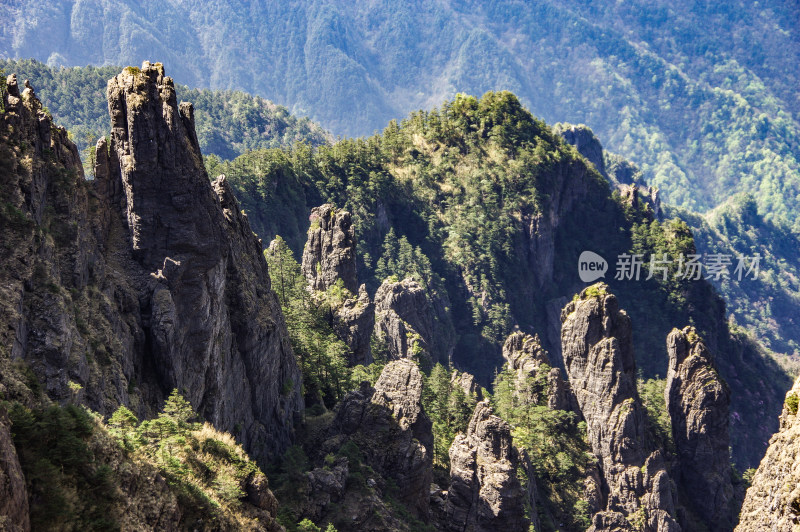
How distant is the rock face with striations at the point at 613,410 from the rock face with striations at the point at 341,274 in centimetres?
2239

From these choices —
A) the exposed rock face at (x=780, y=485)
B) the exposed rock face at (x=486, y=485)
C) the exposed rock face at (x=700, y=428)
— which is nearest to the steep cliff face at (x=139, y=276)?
the exposed rock face at (x=486, y=485)

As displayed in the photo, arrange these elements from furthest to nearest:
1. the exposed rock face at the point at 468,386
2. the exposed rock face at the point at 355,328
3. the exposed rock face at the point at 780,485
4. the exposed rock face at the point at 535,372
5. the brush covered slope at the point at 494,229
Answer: the brush covered slope at the point at 494,229
the exposed rock face at the point at 468,386
the exposed rock face at the point at 535,372
the exposed rock face at the point at 355,328
the exposed rock face at the point at 780,485

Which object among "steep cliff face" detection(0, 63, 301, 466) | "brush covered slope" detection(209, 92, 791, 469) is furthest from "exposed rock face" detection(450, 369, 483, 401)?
"brush covered slope" detection(209, 92, 791, 469)

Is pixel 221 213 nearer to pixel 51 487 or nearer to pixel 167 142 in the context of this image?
pixel 167 142

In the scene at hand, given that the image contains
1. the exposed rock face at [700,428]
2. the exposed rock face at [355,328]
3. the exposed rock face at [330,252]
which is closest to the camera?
the exposed rock face at [355,328]

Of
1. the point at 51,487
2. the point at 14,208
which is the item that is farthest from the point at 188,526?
the point at 14,208

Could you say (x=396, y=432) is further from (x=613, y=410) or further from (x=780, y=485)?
(x=613, y=410)

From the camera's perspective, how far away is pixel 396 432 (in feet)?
172

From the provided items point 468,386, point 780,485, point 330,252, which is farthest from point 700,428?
point 330,252

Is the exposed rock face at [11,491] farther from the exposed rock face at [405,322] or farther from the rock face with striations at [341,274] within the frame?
the exposed rock face at [405,322]

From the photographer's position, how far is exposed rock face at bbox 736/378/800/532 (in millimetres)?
34812

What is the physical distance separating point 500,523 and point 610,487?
28.4 metres

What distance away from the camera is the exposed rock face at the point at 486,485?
165 feet

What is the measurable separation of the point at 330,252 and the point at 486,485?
4485cm
